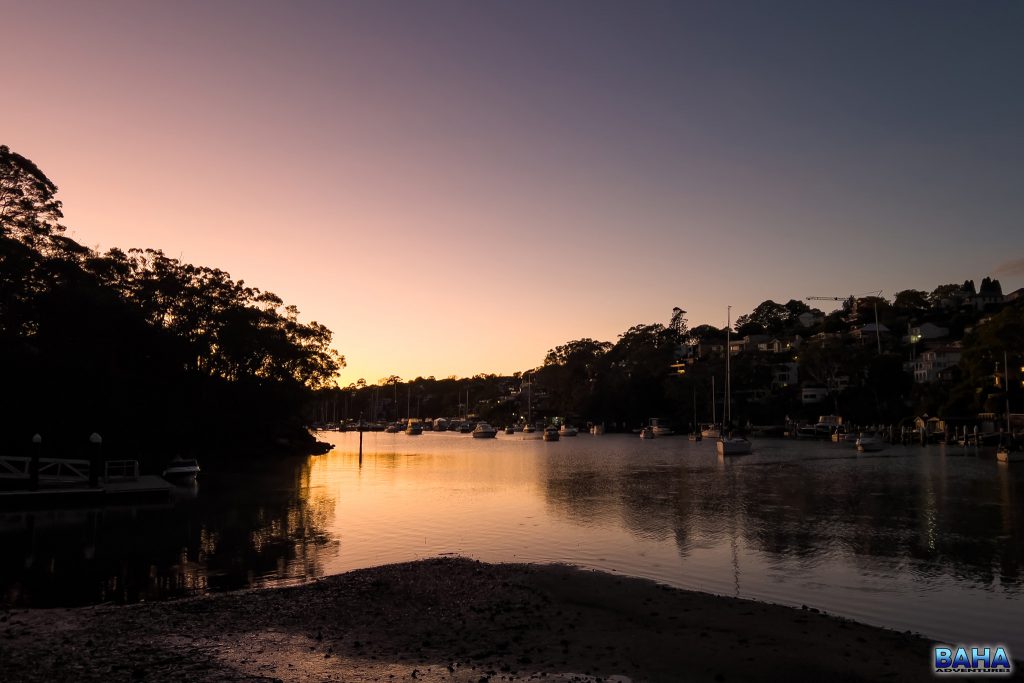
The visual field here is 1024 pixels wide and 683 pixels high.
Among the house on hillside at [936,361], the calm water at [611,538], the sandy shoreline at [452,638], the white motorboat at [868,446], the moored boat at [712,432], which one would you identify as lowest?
the moored boat at [712,432]

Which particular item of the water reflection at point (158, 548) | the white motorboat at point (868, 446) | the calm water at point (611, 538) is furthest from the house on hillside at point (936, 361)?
the water reflection at point (158, 548)

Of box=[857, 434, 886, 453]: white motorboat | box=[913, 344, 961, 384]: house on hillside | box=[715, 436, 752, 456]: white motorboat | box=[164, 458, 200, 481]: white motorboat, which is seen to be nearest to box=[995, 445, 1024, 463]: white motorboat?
box=[857, 434, 886, 453]: white motorboat

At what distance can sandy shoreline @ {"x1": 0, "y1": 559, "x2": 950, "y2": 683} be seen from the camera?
479 inches

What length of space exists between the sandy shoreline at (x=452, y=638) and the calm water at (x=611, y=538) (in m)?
3.14

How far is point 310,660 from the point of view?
12.9 m

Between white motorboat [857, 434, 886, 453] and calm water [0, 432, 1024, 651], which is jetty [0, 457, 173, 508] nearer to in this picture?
calm water [0, 432, 1024, 651]

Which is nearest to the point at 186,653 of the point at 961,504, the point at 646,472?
the point at 961,504

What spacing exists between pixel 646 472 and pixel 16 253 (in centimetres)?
5467

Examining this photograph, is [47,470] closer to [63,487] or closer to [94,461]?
[63,487]

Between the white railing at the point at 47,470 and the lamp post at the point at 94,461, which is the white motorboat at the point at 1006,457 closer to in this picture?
the lamp post at the point at 94,461

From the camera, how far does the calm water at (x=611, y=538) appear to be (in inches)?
781

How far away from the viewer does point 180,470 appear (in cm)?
5394

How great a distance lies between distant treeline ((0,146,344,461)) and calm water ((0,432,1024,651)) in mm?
11992

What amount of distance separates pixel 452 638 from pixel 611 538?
1630cm
